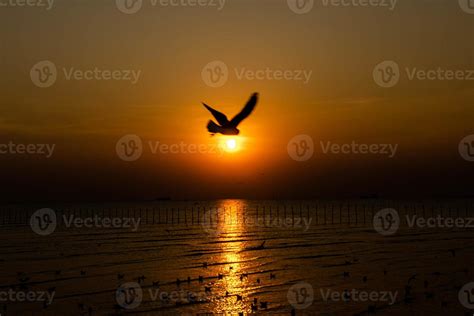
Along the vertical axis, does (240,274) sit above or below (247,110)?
below

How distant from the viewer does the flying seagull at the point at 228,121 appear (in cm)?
2202

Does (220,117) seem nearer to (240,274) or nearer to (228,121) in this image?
(228,121)

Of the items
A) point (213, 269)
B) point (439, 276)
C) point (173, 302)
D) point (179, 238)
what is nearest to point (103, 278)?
point (213, 269)

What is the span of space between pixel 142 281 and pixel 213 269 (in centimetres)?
753

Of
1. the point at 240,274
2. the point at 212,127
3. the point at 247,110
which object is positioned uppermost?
the point at 247,110

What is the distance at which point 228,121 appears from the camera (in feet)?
73.3

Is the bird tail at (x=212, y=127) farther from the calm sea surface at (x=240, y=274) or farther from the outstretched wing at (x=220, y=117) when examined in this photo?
the calm sea surface at (x=240, y=274)

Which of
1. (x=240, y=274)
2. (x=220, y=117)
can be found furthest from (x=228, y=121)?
(x=240, y=274)

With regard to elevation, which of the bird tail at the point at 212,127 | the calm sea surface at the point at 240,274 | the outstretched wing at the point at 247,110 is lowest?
the calm sea surface at the point at 240,274

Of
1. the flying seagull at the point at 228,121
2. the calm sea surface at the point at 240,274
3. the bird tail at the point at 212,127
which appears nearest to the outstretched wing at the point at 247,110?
the flying seagull at the point at 228,121

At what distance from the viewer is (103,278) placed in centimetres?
4253

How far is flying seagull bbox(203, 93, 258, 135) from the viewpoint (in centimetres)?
2202

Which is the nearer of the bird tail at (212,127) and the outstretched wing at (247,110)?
the bird tail at (212,127)

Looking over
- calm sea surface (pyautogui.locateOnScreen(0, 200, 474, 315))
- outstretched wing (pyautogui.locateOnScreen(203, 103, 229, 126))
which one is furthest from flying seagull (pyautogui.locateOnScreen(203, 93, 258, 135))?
calm sea surface (pyautogui.locateOnScreen(0, 200, 474, 315))
